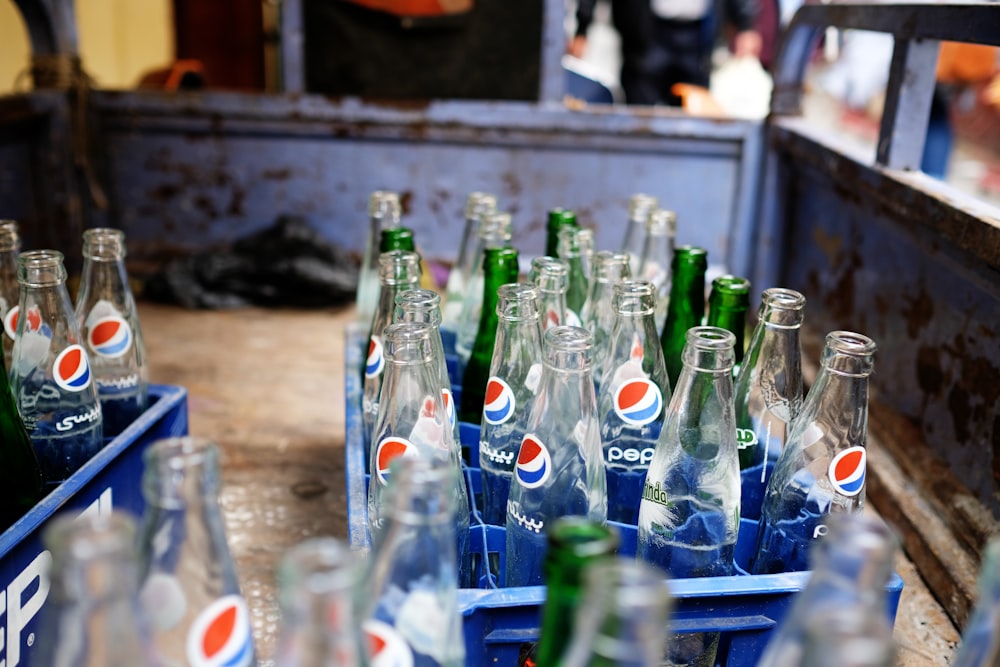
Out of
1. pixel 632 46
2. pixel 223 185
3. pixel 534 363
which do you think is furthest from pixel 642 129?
A: pixel 632 46

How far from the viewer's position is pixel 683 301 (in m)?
1.29

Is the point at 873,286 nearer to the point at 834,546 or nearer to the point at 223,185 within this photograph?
the point at 834,546

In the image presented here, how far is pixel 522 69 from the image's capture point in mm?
2645

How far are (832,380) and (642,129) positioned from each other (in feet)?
5.55

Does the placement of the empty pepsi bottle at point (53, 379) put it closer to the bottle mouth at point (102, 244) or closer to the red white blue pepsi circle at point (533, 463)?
the bottle mouth at point (102, 244)

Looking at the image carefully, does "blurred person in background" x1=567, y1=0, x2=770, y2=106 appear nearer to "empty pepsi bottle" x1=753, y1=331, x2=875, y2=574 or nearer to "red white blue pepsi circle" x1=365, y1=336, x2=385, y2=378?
"red white blue pepsi circle" x1=365, y1=336, x2=385, y2=378

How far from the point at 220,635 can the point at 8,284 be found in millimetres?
832

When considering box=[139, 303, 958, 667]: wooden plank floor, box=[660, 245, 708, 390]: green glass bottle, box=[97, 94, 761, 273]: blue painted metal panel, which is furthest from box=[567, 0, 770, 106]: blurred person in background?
box=[660, 245, 708, 390]: green glass bottle

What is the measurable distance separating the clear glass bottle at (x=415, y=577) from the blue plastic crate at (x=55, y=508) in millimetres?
494

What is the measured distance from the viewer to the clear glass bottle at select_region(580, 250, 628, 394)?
1175 mm

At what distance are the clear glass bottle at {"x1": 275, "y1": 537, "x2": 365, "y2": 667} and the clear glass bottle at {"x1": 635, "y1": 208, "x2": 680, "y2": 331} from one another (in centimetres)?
105

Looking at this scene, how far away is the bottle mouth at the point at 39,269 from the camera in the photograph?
41.3 inches

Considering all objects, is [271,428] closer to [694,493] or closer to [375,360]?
[375,360]

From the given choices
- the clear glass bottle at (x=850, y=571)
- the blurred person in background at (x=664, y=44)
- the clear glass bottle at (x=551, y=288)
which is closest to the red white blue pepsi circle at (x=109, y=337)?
the clear glass bottle at (x=551, y=288)
